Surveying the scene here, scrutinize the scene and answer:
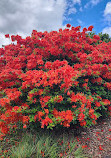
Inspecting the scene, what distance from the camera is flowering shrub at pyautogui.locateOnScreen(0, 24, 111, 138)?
303cm

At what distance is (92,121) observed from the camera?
Answer: 12.2 ft

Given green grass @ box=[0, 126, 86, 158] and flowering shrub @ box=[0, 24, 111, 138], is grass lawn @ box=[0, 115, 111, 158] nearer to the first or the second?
green grass @ box=[0, 126, 86, 158]

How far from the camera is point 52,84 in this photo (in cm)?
315

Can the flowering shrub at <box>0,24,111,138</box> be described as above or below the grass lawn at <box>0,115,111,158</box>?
above

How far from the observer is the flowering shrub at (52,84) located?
3.03 meters

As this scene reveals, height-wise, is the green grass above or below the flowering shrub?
below

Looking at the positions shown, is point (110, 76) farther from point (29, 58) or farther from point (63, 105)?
A: point (29, 58)

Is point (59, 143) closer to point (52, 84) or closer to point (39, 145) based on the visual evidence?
point (39, 145)

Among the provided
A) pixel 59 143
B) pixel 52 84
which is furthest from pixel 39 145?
pixel 52 84

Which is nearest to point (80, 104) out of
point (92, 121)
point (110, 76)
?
point (92, 121)

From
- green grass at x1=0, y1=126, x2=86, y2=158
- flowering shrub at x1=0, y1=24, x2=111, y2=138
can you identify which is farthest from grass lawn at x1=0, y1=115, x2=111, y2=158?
flowering shrub at x1=0, y1=24, x2=111, y2=138

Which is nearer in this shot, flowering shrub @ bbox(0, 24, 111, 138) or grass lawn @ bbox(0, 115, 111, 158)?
flowering shrub @ bbox(0, 24, 111, 138)

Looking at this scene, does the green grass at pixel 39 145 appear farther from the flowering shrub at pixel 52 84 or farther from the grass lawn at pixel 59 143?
the flowering shrub at pixel 52 84

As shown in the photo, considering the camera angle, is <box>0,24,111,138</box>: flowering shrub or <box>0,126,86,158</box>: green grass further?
<box>0,126,86,158</box>: green grass
